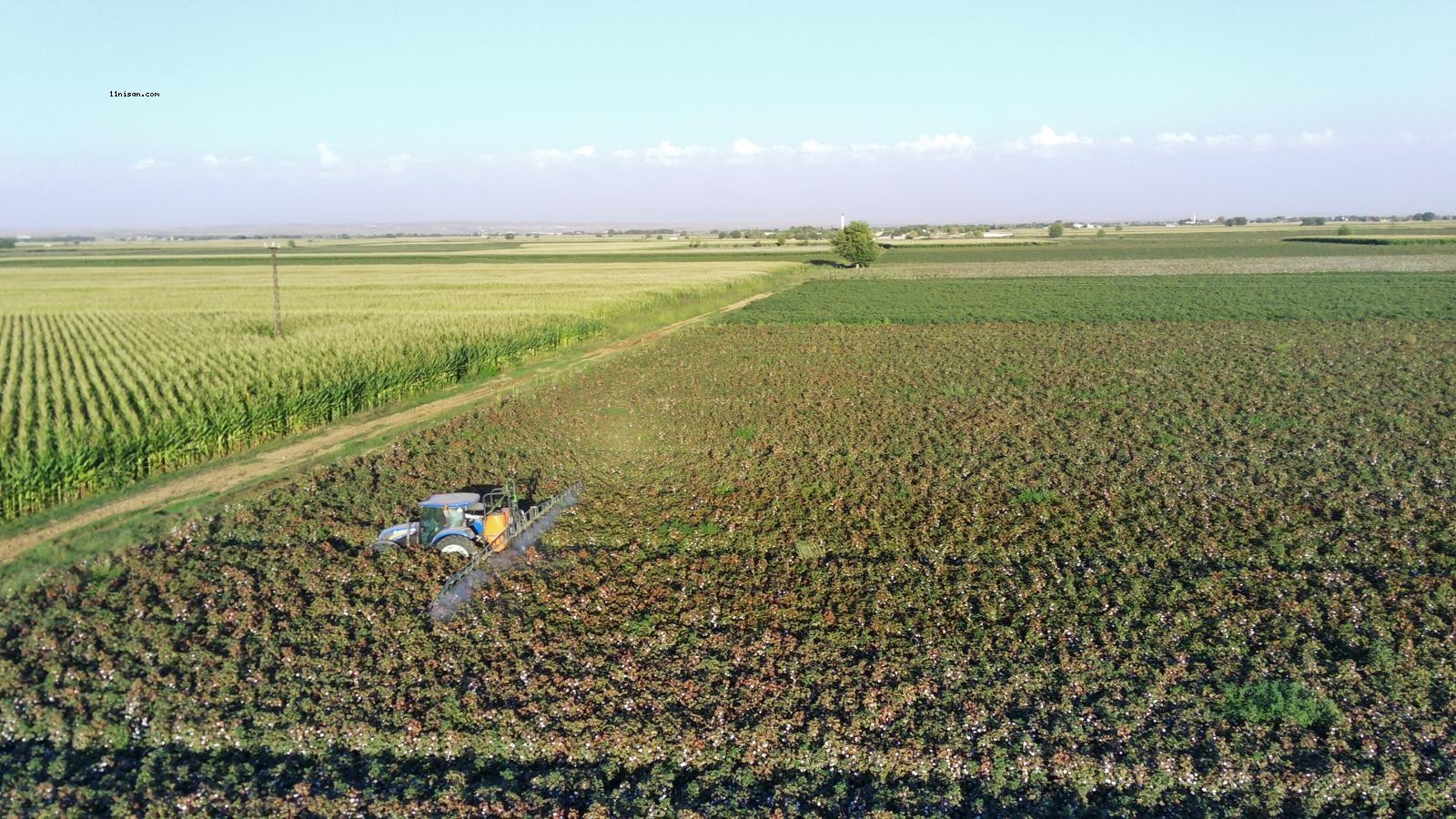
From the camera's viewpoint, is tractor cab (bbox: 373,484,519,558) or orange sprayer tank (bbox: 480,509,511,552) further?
orange sprayer tank (bbox: 480,509,511,552)

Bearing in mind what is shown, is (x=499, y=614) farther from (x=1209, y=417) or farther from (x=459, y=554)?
(x=1209, y=417)

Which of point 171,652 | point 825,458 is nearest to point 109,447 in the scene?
point 171,652

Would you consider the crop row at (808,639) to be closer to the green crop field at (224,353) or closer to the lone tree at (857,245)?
the green crop field at (224,353)

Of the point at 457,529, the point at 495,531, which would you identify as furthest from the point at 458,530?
the point at 495,531

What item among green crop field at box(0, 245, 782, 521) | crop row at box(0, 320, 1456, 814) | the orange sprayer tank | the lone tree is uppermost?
the lone tree

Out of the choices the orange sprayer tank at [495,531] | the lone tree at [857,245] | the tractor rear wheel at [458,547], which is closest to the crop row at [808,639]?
the tractor rear wheel at [458,547]

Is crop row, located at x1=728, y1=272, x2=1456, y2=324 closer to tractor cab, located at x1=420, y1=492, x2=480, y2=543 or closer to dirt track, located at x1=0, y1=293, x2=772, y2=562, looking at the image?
dirt track, located at x1=0, y1=293, x2=772, y2=562

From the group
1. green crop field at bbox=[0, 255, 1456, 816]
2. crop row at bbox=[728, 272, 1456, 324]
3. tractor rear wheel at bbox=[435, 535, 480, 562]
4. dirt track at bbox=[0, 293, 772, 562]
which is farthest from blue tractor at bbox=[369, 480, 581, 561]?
crop row at bbox=[728, 272, 1456, 324]
